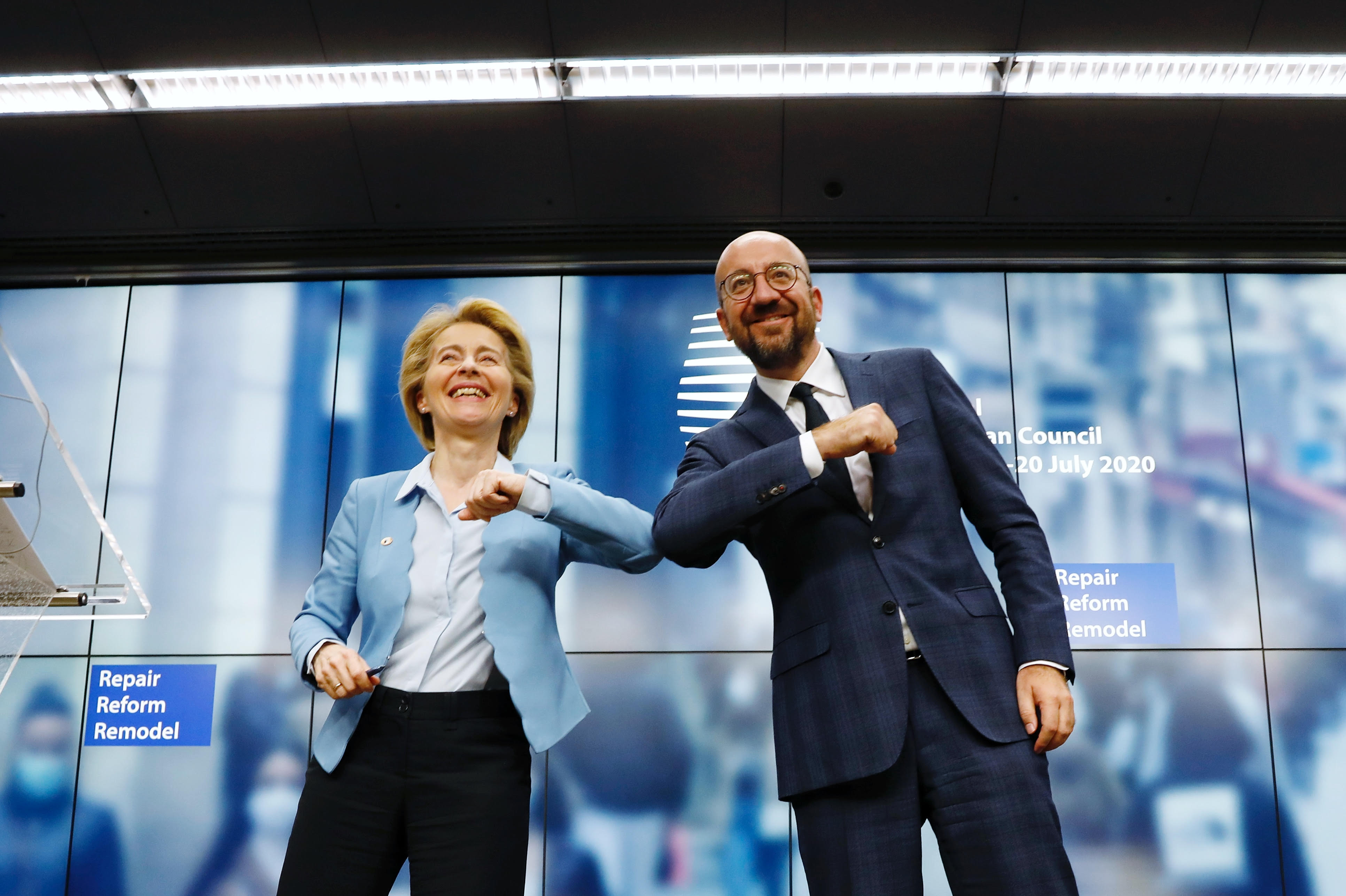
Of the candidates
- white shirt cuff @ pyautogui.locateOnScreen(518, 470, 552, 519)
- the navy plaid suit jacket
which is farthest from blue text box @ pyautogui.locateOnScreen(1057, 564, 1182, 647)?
white shirt cuff @ pyautogui.locateOnScreen(518, 470, 552, 519)

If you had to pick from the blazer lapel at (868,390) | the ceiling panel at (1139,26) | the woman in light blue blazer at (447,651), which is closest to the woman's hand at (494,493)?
the woman in light blue blazer at (447,651)

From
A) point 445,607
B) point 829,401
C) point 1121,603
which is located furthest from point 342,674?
point 1121,603

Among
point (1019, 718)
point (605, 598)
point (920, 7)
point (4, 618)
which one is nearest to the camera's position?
point (1019, 718)

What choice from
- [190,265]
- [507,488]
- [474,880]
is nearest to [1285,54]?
[507,488]

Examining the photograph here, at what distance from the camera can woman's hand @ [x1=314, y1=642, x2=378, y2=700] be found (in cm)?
154

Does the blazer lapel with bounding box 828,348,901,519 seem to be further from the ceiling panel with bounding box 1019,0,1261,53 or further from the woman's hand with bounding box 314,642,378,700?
the ceiling panel with bounding box 1019,0,1261,53

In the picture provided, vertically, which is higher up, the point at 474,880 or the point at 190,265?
the point at 190,265

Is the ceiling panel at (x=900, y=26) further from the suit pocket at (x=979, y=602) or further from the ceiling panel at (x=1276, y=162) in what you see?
the suit pocket at (x=979, y=602)

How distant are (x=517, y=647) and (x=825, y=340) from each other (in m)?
2.79

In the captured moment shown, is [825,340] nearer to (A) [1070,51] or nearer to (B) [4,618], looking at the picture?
(A) [1070,51]

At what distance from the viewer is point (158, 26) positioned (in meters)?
3.55

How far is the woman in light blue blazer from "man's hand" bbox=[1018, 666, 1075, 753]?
69 cm

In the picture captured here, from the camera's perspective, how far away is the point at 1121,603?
377cm

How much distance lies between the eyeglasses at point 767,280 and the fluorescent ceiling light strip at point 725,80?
2171 mm
